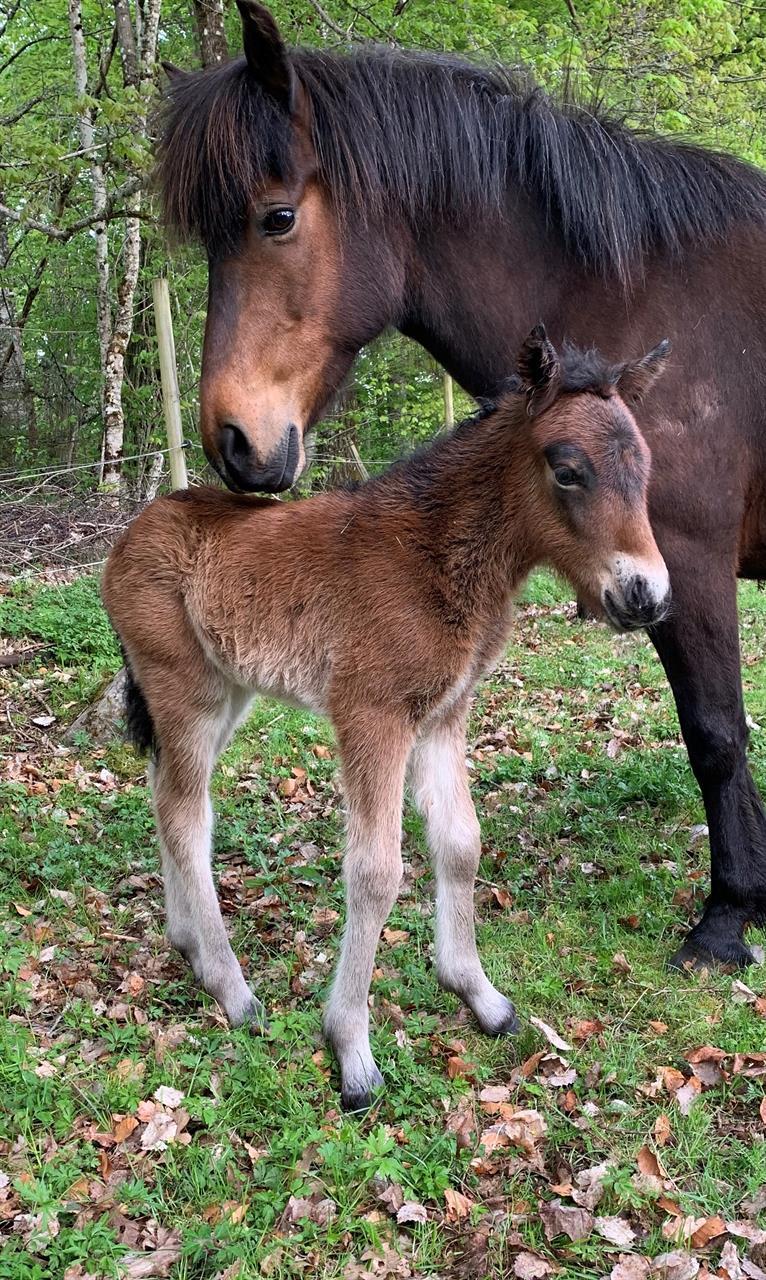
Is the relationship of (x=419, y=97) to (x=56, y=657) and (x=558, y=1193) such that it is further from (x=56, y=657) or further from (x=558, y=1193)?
(x=56, y=657)

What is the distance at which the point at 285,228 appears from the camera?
331 centimetres

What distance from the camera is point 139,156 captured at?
565cm

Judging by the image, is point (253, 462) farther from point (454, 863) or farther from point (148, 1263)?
point (148, 1263)

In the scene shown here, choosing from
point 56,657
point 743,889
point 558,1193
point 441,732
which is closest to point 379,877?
point 441,732

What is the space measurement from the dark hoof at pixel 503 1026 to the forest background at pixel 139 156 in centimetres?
343

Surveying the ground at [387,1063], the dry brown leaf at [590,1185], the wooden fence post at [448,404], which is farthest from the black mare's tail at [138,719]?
the wooden fence post at [448,404]

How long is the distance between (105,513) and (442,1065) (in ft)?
22.1

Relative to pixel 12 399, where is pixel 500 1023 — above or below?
above

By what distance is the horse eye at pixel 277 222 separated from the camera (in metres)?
3.29

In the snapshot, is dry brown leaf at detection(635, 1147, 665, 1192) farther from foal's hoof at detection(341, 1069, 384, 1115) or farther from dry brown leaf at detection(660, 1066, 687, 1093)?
foal's hoof at detection(341, 1069, 384, 1115)

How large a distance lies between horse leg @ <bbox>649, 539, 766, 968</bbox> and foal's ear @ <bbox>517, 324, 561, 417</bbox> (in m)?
0.75

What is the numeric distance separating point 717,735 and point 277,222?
2.48 m

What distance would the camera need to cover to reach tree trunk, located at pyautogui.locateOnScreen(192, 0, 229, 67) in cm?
738

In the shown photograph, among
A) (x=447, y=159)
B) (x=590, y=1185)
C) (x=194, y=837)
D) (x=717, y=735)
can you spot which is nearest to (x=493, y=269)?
(x=447, y=159)
